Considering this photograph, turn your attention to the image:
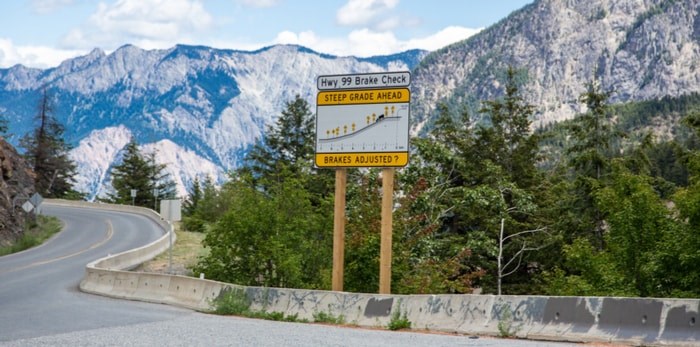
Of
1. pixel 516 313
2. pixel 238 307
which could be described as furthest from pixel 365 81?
pixel 516 313

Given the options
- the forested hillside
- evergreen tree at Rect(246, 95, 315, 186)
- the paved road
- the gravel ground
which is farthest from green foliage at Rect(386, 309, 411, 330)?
evergreen tree at Rect(246, 95, 315, 186)

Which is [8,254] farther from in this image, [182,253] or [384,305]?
[384,305]

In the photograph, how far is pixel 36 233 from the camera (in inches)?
2090

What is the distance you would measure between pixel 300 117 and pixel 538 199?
35794 millimetres

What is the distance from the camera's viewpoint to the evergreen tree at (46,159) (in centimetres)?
9606

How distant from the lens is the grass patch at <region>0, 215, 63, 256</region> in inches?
1768

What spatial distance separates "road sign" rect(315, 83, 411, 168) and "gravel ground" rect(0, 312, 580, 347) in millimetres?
4354

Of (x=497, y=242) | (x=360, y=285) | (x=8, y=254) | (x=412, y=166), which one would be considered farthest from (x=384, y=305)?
(x=8, y=254)

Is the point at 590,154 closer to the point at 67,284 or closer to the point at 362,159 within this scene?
the point at 67,284

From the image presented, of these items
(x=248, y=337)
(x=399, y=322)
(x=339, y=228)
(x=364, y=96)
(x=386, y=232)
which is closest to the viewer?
(x=248, y=337)

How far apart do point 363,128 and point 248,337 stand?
6551 millimetres

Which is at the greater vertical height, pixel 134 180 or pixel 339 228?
pixel 134 180

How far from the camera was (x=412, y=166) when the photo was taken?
35.2m

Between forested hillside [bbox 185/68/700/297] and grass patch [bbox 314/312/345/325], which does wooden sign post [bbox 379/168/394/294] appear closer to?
grass patch [bbox 314/312/345/325]
